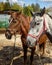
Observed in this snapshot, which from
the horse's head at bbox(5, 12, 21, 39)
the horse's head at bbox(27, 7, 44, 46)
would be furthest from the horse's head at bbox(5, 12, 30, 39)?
the horse's head at bbox(27, 7, 44, 46)

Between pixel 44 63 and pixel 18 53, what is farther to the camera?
pixel 18 53

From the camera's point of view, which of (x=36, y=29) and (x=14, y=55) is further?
(x=14, y=55)

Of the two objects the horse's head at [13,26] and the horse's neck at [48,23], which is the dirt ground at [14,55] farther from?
the horse's neck at [48,23]

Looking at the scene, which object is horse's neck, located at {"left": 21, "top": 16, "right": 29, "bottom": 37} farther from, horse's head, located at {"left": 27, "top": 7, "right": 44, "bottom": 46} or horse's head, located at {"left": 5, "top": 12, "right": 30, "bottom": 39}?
horse's head, located at {"left": 27, "top": 7, "right": 44, "bottom": 46}

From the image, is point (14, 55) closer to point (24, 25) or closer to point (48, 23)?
point (24, 25)

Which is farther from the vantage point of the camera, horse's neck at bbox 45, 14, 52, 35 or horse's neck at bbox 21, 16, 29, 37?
horse's neck at bbox 21, 16, 29, 37

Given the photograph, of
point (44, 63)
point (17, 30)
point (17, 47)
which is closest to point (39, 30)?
point (17, 30)

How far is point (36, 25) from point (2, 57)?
13.0 feet

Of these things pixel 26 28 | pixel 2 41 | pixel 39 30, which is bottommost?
pixel 2 41

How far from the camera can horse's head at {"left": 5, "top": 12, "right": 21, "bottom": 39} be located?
627cm

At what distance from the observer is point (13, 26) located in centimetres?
630

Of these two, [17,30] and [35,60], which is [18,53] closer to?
[35,60]

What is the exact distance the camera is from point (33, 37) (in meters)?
4.74

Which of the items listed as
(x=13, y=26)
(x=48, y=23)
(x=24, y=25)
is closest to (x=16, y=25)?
(x=13, y=26)
